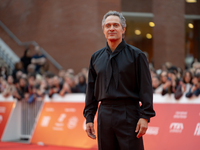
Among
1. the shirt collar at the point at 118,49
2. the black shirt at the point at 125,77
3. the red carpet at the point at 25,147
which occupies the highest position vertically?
the shirt collar at the point at 118,49

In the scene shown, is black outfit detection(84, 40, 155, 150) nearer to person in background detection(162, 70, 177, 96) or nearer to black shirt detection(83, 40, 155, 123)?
black shirt detection(83, 40, 155, 123)

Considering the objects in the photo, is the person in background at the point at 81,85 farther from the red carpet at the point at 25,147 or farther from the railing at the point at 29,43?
the railing at the point at 29,43

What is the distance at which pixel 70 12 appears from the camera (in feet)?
54.2

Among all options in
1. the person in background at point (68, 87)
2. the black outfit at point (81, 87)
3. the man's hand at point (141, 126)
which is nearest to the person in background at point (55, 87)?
the person in background at point (68, 87)

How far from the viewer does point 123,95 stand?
331 cm

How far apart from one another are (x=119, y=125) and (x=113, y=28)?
1.03m

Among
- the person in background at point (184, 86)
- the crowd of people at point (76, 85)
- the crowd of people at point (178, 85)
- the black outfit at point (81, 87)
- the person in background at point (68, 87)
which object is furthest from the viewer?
the black outfit at point (81, 87)

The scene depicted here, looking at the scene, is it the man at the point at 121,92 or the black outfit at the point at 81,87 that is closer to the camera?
the man at the point at 121,92

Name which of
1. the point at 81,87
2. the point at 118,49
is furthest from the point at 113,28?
the point at 81,87

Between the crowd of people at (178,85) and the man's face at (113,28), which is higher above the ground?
the man's face at (113,28)

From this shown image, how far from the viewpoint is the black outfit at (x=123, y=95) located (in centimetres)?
330

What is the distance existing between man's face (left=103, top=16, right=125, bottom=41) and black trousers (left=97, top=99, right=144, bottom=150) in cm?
69

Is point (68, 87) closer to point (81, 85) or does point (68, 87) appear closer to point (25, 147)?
point (81, 85)

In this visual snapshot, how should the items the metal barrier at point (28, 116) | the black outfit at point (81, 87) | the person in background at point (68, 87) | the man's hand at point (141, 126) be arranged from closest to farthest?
the man's hand at point (141, 126) < the person in background at point (68, 87) < the black outfit at point (81, 87) < the metal barrier at point (28, 116)
